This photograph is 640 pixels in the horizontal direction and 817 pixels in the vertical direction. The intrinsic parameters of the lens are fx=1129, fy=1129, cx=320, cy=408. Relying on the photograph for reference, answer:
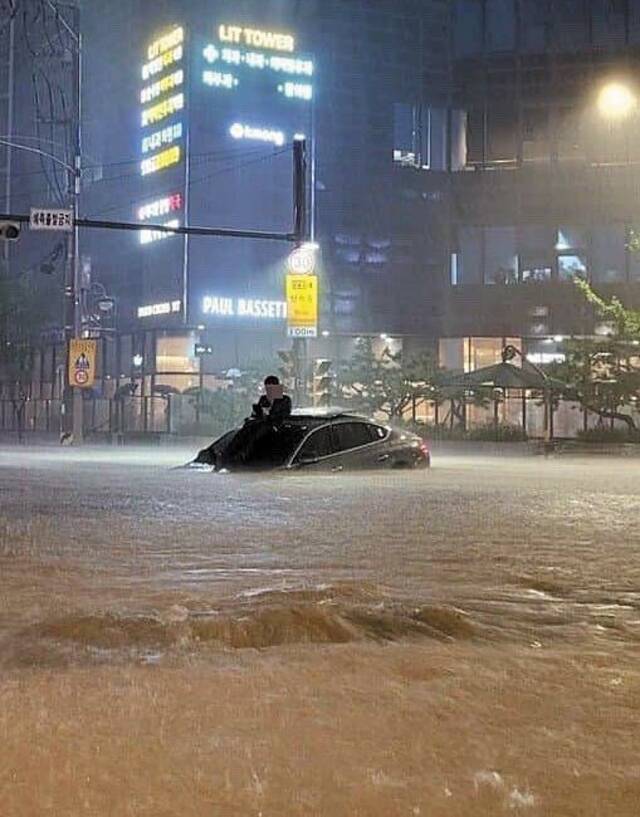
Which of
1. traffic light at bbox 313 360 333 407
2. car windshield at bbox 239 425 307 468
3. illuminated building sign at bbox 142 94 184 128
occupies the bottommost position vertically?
car windshield at bbox 239 425 307 468

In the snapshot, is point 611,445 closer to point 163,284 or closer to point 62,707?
point 163,284

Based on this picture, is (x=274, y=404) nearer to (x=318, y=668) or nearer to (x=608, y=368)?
(x=318, y=668)

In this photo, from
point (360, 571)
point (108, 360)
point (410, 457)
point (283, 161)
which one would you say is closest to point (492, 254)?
point (283, 161)

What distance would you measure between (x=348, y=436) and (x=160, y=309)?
88.5ft

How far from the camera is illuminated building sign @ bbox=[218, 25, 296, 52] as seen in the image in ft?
145

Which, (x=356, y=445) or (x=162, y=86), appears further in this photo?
(x=162, y=86)

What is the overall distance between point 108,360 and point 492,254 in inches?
644

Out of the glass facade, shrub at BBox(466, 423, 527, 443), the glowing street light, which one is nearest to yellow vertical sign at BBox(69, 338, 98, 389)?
shrub at BBox(466, 423, 527, 443)

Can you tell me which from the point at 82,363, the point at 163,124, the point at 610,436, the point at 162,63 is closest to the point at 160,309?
the point at 163,124

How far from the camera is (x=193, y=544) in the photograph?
30.9 feet

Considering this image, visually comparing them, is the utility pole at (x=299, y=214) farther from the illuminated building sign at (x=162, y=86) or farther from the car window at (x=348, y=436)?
the illuminated building sign at (x=162, y=86)

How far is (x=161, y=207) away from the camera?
1726 inches

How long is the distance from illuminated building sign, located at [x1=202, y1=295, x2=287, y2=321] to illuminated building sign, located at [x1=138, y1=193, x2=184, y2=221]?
3695 millimetres

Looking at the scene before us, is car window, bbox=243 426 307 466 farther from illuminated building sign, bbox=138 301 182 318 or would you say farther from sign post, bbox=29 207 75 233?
illuminated building sign, bbox=138 301 182 318
